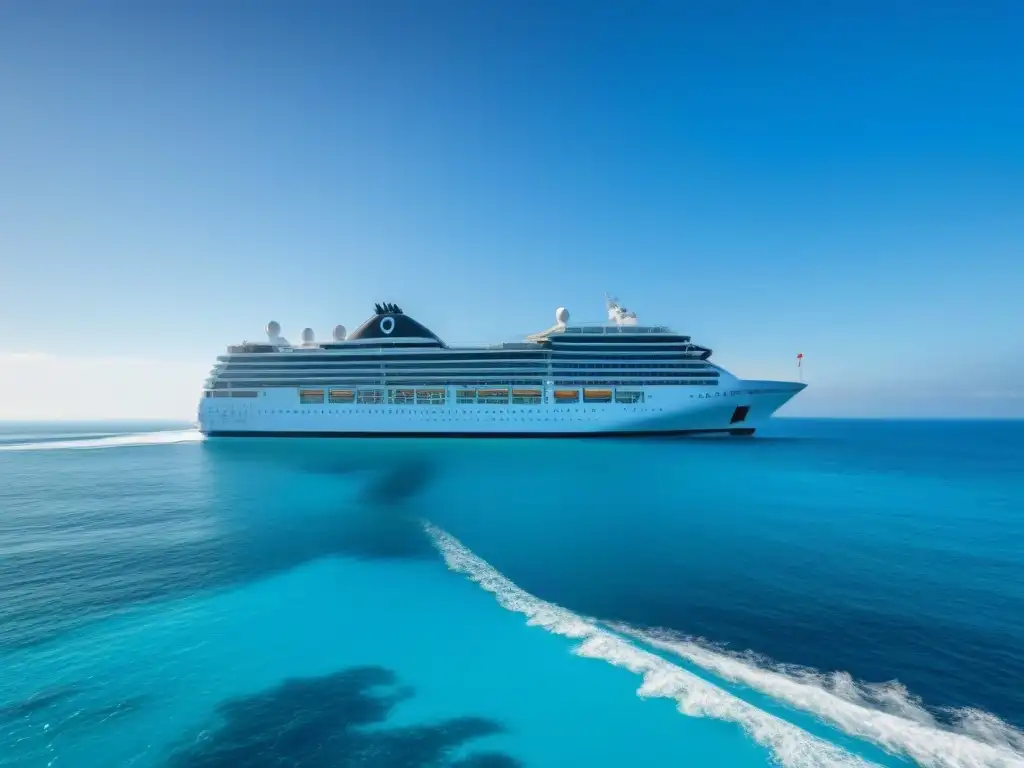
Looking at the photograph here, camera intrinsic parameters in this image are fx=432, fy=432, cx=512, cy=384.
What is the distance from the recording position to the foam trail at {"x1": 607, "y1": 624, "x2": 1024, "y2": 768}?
643 centimetres

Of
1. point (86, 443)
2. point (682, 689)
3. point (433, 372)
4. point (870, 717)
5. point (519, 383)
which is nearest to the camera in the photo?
point (870, 717)

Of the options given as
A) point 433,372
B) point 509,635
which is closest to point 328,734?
point 509,635

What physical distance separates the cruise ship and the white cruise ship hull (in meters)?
0.13

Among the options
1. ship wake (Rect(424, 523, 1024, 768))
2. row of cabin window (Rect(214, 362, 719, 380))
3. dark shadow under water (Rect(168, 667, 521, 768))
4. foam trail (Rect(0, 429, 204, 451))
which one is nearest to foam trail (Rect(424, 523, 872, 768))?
ship wake (Rect(424, 523, 1024, 768))

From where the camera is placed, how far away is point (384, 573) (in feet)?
44.8

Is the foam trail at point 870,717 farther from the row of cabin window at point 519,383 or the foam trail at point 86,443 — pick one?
the foam trail at point 86,443

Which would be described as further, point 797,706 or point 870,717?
point 797,706

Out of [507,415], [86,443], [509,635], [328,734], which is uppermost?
[507,415]

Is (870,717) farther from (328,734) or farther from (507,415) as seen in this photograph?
(507,415)

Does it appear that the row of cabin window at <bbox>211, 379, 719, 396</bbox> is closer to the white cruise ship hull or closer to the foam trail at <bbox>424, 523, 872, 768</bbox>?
the white cruise ship hull

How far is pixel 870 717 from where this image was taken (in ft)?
23.3

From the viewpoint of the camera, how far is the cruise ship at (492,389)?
173 ft

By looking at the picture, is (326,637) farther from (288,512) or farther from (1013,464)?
(1013,464)

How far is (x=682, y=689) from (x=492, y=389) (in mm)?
47564
